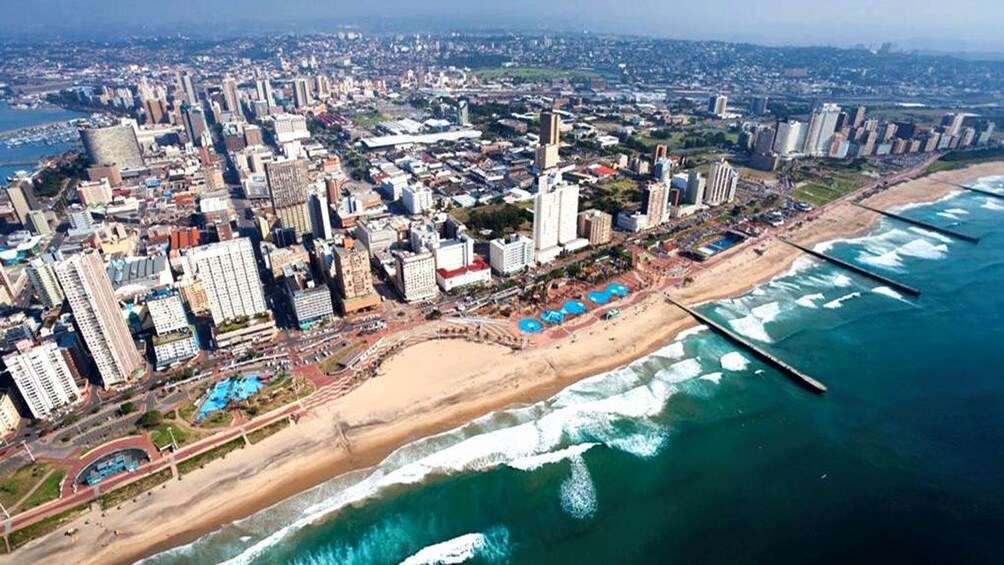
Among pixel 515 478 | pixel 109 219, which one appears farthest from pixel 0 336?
pixel 515 478

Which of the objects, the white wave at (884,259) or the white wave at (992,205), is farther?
the white wave at (992,205)

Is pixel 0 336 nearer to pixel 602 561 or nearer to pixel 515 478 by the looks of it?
pixel 515 478

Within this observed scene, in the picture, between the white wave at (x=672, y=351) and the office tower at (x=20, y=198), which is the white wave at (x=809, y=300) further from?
the office tower at (x=20, y=198)

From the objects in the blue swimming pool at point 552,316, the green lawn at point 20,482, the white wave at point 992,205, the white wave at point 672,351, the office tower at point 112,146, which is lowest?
the white wave at point 672,351

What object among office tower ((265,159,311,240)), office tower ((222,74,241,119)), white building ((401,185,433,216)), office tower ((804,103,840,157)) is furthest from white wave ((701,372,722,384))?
office tower ((222,74,241,119))

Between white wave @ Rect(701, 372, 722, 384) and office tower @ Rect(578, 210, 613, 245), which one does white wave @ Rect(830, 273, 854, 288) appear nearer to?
white wave @ Rect(701, 372, 722, 384)

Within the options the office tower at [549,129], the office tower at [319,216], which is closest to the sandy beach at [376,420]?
the office tower at [319,216]
